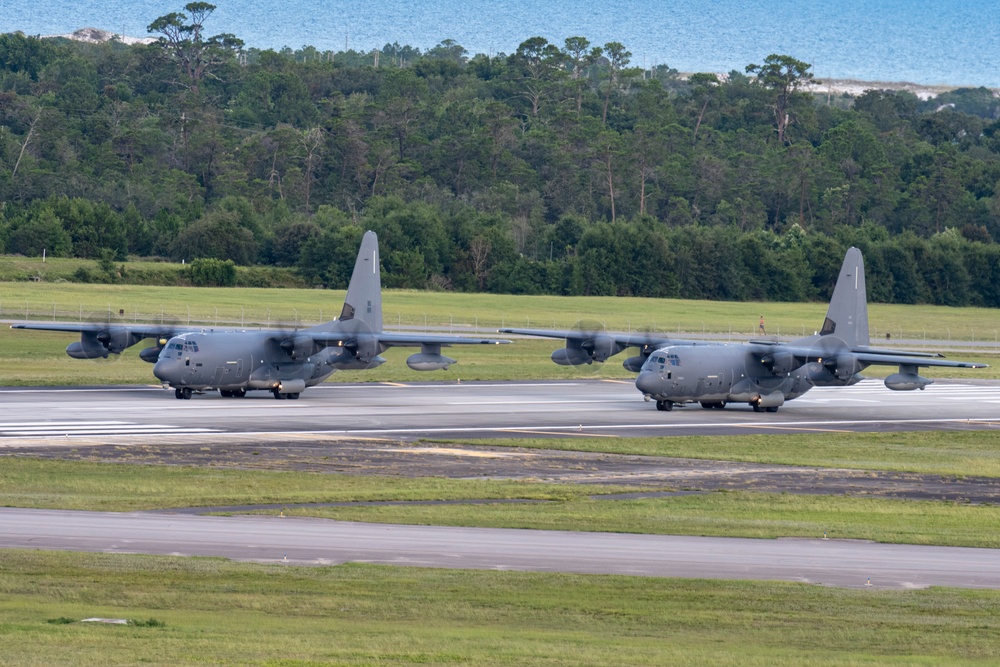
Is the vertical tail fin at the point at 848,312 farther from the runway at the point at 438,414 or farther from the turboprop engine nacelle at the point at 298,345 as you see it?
the turboprop engine nacelle at the point at 298,345

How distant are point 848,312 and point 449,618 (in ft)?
125

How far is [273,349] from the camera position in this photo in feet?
162

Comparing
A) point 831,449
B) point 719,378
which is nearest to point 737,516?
point 831,449

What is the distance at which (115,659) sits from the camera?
14.1 m

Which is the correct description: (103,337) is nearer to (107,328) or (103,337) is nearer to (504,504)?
(107,328)

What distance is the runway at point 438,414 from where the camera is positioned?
3928cm

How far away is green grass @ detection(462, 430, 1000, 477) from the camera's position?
118 ft

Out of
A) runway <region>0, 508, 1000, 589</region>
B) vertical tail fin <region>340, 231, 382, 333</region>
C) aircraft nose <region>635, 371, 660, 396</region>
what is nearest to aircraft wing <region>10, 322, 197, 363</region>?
vertical tail fin <region>340, 231, 382, 333</region>

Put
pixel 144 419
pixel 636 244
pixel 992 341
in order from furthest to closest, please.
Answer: pixel 636 244 → pixel 992 341 → pixel 144 419

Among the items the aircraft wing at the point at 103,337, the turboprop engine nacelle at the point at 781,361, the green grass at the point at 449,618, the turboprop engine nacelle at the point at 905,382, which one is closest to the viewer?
the green grass at the point at 449,618

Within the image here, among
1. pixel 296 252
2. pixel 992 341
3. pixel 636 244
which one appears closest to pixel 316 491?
pixel 992 341

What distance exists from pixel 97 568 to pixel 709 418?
30728 mm

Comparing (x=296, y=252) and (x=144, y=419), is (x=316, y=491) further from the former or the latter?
(x=296, y=252)

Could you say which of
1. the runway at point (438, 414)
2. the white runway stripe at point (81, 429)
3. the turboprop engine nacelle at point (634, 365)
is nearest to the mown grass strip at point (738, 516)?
the runway at point (438, 414)
